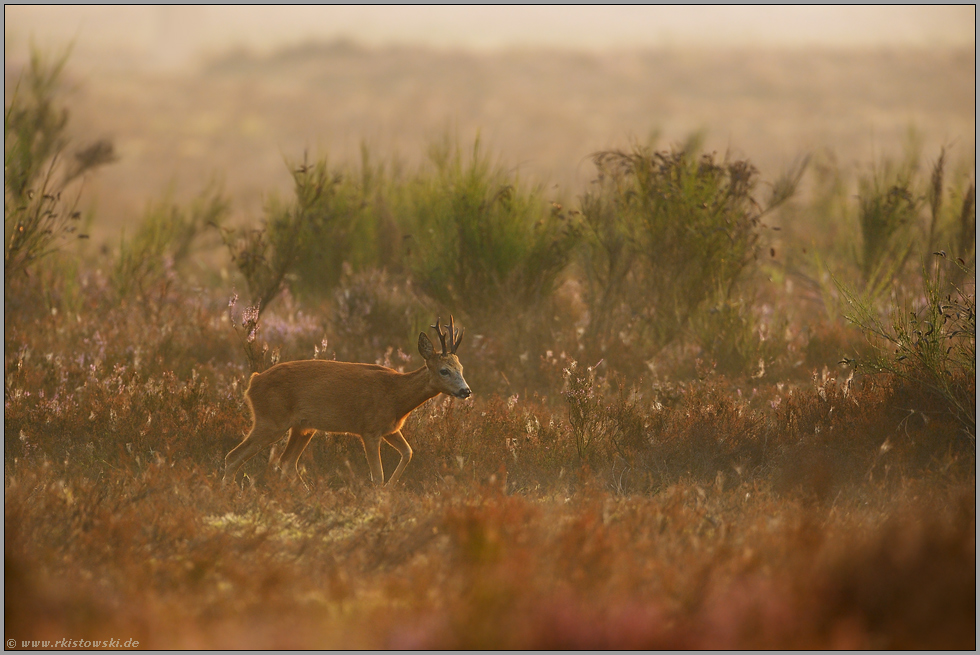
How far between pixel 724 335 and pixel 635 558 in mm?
5318

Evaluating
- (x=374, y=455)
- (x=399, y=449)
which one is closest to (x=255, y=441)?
(x=374, y=455)

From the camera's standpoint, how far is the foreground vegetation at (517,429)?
401 centimetres

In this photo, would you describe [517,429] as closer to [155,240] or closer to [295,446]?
[295,446]

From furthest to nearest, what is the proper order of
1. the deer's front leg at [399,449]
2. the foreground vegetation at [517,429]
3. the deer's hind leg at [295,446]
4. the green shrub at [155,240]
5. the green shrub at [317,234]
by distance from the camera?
the green shrub at [155,240], the green shrub at [317,234], the deer's hind leg at [295,446], the deer's front leg at [399,449], the foreground vegetation at [517,429]

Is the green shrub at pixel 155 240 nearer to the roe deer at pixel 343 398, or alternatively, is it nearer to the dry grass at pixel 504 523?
the dry grass at pixel 504 523

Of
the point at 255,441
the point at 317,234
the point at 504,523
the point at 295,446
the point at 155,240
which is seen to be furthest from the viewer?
the point at 155,240

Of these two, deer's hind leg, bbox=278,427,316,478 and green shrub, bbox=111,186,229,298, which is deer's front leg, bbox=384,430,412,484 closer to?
deer's hind leg, bbox=278,427,316,478

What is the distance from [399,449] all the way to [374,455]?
31 centimetres

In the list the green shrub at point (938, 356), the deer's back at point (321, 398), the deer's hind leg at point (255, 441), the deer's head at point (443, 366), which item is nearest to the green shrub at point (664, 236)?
the green shrub at point (938, 356)

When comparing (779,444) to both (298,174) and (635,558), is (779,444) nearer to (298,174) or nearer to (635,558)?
(635,558)

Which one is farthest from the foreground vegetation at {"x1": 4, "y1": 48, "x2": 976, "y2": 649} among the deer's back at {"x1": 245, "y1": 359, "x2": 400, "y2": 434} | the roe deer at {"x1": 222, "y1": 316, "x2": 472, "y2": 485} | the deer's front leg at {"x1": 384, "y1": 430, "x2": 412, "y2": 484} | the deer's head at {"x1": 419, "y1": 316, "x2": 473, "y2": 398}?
the deer's head at {"x1": 419, "y1": 316, "x2": 473, "y2": 398}

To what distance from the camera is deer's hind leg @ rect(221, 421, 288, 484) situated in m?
6.51

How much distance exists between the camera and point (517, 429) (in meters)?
7.21

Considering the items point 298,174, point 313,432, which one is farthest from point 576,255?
point 313,432
